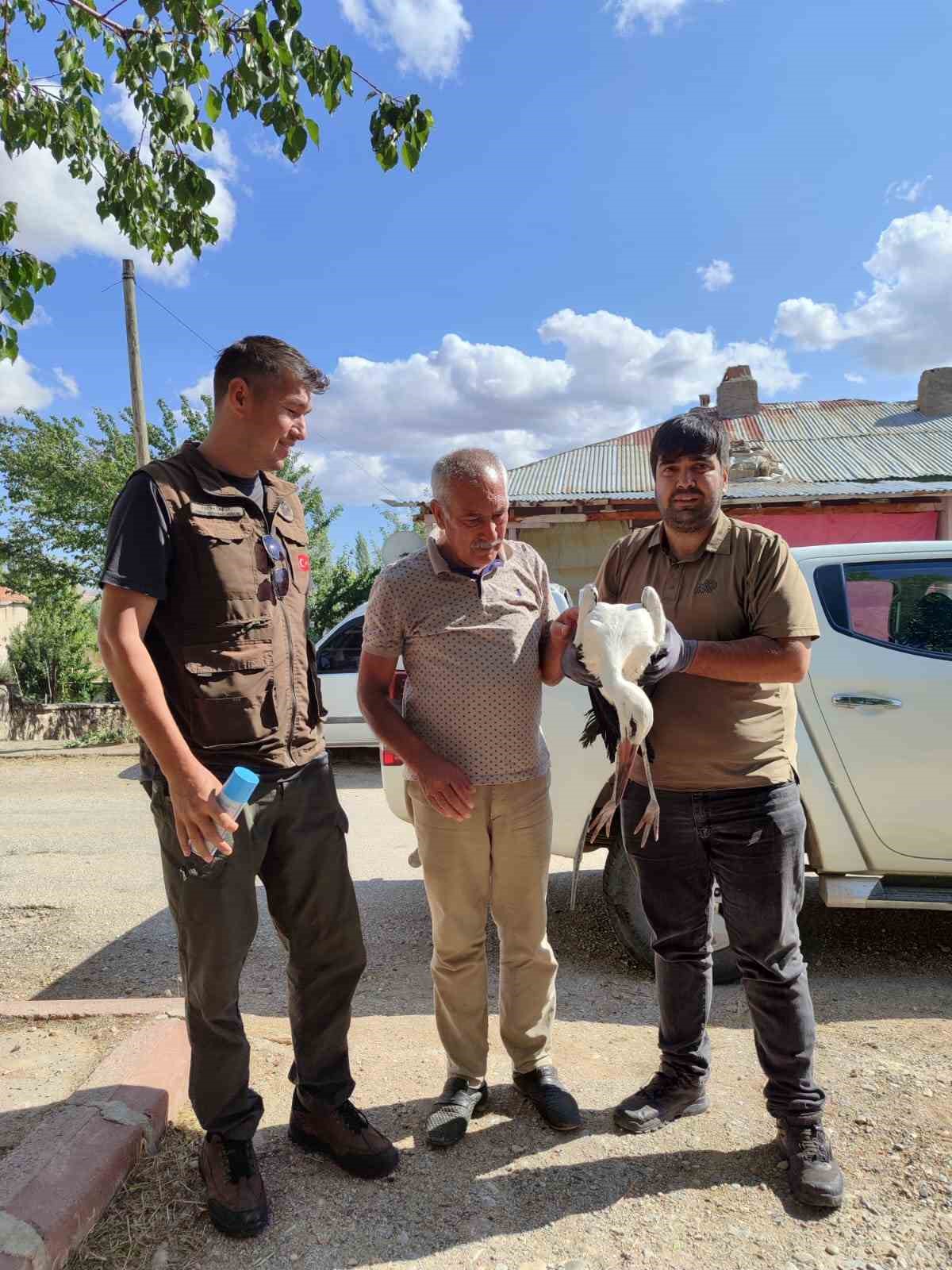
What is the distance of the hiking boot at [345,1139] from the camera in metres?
2.37

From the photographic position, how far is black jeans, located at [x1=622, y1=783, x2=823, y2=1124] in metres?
2.33

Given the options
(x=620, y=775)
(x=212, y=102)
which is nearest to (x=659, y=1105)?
(x=620, y=775)

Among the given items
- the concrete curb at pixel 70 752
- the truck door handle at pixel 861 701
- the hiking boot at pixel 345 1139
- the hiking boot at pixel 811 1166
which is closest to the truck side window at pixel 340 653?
the concrete curb at pixel 70 752

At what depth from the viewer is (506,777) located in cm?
251

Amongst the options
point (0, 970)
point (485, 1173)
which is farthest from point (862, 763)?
point (0, 970)

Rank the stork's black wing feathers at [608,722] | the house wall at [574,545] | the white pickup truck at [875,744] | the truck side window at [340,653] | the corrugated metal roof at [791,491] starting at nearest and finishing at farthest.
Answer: the stork's black wing feathers at [608,722] → the white pickup truck at [875,744] → the truck side window at [340,653] → the corrugated metal roof at [791,491] → the house wall at [574,545]

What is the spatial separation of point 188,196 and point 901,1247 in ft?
13.4

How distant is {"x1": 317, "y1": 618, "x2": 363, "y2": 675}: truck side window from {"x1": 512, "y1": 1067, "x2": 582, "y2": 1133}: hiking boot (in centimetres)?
673

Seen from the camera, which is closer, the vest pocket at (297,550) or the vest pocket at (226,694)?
the vest pocket at (226,694)

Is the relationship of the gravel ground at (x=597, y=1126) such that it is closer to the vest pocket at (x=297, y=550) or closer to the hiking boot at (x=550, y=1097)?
the hiking boot at (x=550, y=1097)

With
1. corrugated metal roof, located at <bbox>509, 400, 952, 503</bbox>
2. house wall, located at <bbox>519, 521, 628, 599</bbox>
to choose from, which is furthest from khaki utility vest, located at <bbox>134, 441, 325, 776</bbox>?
house wall, located at <bbox>519, 521, 628, 599</bbox>

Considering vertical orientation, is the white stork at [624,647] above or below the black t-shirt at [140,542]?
below

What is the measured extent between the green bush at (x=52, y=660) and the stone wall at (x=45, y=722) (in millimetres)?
691

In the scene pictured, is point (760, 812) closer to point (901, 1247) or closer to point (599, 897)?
point (901, 1247)
